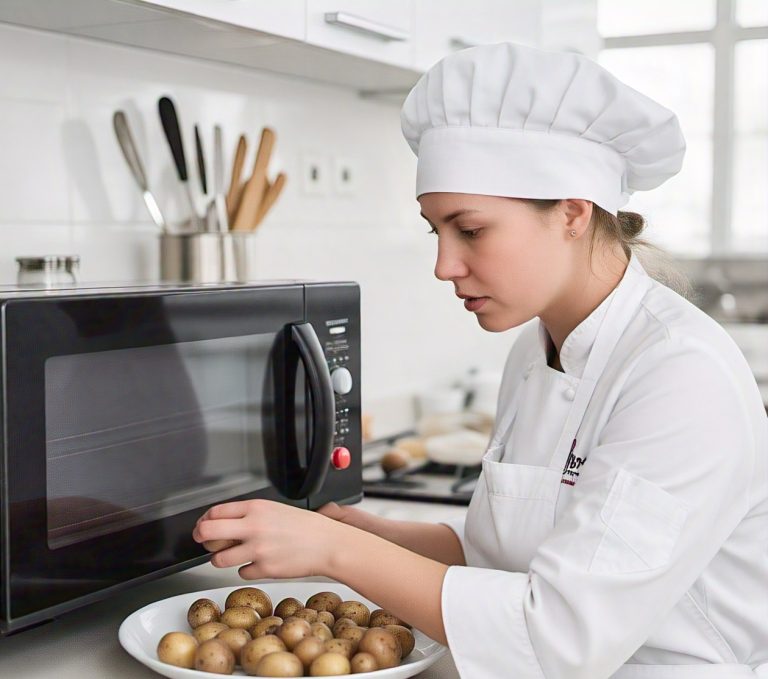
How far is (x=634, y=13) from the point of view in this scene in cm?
396

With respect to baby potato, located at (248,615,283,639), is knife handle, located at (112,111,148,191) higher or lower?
higher

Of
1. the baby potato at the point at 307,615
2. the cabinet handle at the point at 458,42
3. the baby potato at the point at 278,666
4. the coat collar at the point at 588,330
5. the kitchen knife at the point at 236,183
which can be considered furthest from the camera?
the cabinet handle at the point at 458,42

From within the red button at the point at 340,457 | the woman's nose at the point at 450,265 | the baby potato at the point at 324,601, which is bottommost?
the baby potato at the point at 324,601

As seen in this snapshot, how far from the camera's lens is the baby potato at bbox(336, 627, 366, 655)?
0.91 m

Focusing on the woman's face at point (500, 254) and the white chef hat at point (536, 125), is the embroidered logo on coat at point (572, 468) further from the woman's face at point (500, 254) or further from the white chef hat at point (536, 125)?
the white chef hat at point (536, 125)

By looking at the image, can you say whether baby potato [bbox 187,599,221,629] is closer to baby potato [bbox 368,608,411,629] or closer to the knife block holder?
baby potato [bbox 368,608,411,629]

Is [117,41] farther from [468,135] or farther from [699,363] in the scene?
[699,363]

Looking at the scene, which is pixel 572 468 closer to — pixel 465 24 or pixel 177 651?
pixel 177 651

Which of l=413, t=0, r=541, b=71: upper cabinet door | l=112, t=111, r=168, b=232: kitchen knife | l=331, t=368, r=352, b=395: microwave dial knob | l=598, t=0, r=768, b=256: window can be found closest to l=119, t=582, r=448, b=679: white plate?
l=331, t=368, r=352, b=395: microwave dial knob

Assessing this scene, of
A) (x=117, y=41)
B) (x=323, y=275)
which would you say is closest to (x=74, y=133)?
(x=117, y=41)

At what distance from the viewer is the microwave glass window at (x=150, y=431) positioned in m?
0.94

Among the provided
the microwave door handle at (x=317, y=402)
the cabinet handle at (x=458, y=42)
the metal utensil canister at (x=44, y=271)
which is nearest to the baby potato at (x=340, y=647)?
the microwave door handle at (x=317, y=402)

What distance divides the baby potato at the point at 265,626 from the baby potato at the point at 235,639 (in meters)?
0.02

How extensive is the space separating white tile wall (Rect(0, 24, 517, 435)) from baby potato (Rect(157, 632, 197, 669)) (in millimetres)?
623
